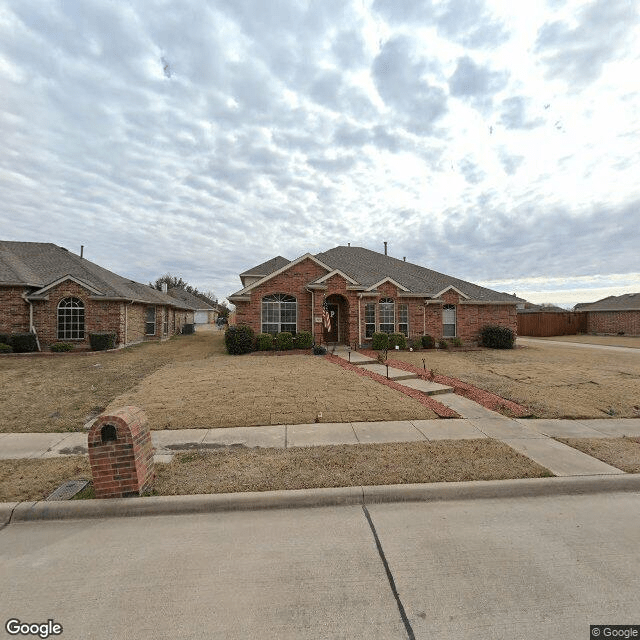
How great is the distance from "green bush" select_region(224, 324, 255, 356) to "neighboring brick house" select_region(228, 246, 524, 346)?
3.06 feet

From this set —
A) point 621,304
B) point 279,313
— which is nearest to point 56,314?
point 279,313

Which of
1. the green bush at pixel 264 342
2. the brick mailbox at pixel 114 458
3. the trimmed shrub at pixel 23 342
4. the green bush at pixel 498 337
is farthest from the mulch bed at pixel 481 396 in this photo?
the trimmed shrub at pixel 23 342

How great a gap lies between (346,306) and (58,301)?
15183 millimetres

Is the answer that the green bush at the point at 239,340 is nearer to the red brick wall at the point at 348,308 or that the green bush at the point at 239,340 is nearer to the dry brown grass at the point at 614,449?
the red brick wall at the point at 348,308

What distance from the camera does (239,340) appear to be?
54.3ft

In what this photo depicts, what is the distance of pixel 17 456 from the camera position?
510 cm

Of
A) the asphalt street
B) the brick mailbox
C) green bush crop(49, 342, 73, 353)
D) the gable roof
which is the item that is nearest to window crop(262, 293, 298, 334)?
the gable roof

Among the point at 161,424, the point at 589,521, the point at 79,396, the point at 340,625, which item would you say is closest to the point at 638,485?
the point at 589,521

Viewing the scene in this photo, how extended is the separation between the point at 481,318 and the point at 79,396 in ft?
67.3

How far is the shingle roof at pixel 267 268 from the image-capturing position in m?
24.9

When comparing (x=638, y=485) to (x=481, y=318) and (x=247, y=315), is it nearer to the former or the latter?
(x=247, y=315)

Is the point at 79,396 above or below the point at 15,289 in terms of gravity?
below

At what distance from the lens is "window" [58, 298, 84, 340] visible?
17.3 metres

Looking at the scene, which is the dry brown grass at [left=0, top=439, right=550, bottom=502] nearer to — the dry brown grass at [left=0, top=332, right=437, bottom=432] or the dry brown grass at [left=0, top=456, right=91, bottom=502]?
the dry brown grass at [left=0, top=456, right=91, bottom=502]
